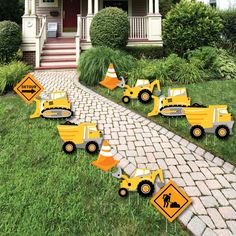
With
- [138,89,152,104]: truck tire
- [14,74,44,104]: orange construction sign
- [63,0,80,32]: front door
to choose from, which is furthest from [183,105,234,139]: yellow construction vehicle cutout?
[63,0,80,32]: front door

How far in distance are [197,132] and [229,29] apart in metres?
8.73

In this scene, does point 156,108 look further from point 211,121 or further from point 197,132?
point 211,121

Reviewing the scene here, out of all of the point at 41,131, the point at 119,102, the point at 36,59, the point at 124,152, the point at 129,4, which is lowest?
the point at 124,152

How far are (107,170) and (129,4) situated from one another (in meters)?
14.1

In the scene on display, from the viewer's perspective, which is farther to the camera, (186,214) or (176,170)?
(176,170)

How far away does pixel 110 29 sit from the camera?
32.6ft

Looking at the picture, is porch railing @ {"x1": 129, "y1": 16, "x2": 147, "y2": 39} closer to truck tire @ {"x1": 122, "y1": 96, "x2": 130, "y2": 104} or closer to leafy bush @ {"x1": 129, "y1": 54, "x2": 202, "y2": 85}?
leafy bush @ {"x1": 129, "y1": 54, "x2": 202, "y2": 85}

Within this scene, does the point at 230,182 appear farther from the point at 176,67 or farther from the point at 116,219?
the point at 176,67

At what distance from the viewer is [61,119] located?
17.9 ft

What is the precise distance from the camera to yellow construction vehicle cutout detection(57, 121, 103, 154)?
4230 millimetres

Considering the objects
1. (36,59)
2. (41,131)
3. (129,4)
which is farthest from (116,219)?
(129,4)

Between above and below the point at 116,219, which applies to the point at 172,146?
above

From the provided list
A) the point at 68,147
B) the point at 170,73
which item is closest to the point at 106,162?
the point at 68,147

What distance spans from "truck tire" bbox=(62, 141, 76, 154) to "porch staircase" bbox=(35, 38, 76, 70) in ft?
22.9
